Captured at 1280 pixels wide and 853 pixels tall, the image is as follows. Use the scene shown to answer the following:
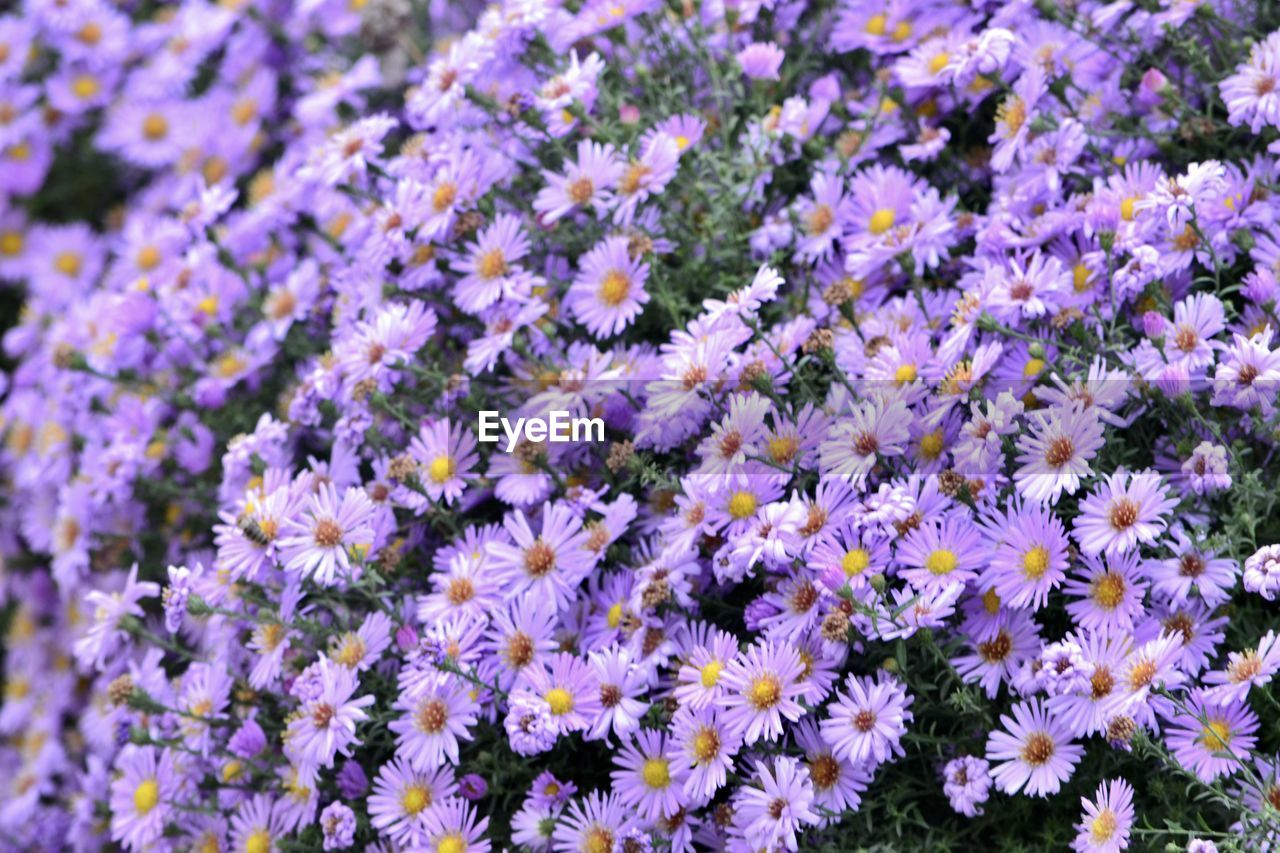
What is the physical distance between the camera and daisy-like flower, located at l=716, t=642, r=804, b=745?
171cm

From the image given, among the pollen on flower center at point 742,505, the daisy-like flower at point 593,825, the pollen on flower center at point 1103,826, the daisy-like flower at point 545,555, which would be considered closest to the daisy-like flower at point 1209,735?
the pollen on flower center at point 1103,826

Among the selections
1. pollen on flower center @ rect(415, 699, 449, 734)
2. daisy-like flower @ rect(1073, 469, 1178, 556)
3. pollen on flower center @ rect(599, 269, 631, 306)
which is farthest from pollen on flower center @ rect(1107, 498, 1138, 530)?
pollen on flower center @ rect(415, 699, 449, 734)

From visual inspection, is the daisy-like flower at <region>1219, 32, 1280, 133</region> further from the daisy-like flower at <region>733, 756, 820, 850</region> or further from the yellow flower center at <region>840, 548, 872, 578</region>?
the daisy-like flower at <region>733, 756, 820, 850</region>

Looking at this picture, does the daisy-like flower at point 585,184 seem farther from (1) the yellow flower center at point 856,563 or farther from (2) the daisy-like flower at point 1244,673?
(2) the daisy-like flower at point 1244,673

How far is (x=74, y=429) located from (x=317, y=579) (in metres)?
1.30

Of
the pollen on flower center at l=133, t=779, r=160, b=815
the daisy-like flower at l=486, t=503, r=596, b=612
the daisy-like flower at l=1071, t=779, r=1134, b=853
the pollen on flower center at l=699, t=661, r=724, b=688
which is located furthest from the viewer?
the pollen on flower center at l=133, t=779, r=160, b=815

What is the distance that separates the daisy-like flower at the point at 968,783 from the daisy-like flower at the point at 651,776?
1.10ft

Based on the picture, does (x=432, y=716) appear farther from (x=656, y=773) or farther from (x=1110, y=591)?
(x=1110, y=591)

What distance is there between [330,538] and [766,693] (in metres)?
0.71

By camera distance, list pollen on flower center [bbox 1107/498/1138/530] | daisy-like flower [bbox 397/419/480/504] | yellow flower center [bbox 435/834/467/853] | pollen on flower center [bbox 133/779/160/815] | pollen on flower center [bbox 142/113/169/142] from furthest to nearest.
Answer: pollen on flower center [bbox 142/113/169/142] → pollen on flower center [bbox 133/779/160/815] → daisy-like flower [bbox 397/419/480/504] → yellow flower center [bbox 435/834/467/853] → pollen on flower center [bbox 1107/498/1138/530]

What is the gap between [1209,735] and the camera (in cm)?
164

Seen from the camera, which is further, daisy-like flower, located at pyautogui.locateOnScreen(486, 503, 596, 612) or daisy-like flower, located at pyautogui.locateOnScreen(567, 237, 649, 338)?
daisy-like flower, located at pyautogui.locateOnScreen(567, 237, 649, 338)

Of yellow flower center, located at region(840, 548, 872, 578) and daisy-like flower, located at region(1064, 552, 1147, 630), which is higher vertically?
daisy-like flower, located at region(1064, 552, 1147, 630)

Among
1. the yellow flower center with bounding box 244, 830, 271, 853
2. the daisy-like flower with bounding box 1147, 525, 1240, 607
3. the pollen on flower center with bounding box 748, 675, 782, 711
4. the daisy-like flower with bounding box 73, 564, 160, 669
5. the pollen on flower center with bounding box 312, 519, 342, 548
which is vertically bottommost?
the yellow flower center with bounding box 244, 830, 271, 853
